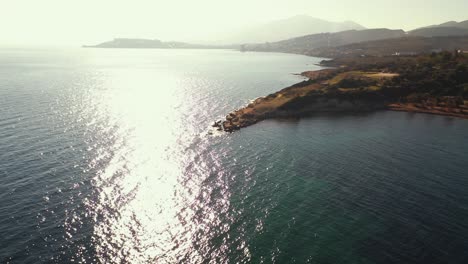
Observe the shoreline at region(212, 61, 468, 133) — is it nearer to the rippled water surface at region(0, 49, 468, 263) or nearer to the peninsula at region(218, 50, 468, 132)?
the peninsula at region(218, 50, 468, 132)

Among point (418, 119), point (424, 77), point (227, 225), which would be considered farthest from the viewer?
point (424, 77)

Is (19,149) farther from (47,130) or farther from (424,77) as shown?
(424,77)

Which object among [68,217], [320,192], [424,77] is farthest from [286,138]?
[424,77]

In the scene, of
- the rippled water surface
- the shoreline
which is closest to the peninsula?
the shoreline

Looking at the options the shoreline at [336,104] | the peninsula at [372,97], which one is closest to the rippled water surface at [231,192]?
the shoreline at [336,104]

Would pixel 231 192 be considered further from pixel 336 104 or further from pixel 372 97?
pixel 372 97

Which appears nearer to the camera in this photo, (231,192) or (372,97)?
(231,192)

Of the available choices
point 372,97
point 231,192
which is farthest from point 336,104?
point 231,192

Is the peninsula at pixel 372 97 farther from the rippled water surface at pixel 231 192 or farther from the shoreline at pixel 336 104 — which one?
the rippled water surface at pixel 231 192
